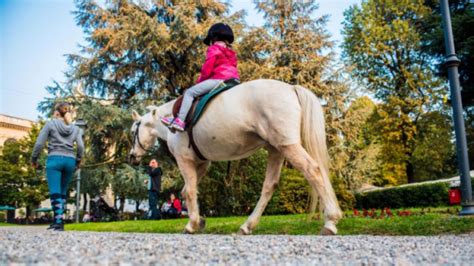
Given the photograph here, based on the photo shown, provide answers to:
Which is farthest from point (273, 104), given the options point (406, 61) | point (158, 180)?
point (406, 61)

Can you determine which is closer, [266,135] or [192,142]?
[266,135]

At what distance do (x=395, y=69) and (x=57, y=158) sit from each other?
97.4 feet

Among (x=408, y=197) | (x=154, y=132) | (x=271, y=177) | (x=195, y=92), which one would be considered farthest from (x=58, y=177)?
(x=408, y=197)

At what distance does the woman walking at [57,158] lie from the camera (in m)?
7.02

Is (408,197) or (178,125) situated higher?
(178,125)

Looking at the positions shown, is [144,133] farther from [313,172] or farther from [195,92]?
[313,172]

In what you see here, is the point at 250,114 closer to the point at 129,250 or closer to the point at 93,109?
the point at 129,250

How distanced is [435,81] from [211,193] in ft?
71.5

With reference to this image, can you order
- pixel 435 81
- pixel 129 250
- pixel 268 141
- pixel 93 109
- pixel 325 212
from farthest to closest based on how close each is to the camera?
pixel 435 81
pixel 93 109
pixel 268 141
pixel 325 212
pixel 129 250

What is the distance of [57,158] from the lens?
7.10 metres

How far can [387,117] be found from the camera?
30.2 m

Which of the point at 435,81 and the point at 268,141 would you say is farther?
the point at 435,81

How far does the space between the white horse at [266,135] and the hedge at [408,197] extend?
15.6 m

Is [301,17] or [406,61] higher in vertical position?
[301,17]
